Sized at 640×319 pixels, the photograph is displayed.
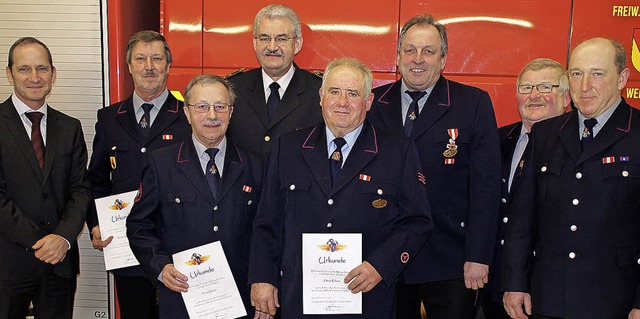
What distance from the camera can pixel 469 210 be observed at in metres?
3.01

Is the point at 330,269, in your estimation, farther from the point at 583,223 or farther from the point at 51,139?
the point at 51,139

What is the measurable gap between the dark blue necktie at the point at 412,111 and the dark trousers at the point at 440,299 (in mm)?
763

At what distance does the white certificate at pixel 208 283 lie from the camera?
2764 mm

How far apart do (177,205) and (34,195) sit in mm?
1006

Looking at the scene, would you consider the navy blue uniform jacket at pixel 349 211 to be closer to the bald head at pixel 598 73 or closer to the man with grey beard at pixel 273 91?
the man with grey beard at pixel 273 91

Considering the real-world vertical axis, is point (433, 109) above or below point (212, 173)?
above

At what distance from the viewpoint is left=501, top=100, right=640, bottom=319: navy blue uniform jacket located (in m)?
2.51

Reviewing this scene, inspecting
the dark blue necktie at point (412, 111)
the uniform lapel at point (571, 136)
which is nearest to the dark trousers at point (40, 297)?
the dark blue necktie at point (412, 111)

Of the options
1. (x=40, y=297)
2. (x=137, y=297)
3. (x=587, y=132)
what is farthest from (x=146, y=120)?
(x=587, y=132)

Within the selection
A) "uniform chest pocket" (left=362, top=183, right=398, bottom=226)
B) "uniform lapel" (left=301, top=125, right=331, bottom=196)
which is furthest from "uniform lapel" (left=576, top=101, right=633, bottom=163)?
"uniform lapel" (left=301, top=125, right=331, bottom=196)

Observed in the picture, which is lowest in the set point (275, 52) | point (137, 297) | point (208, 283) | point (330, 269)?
point (137, 297)

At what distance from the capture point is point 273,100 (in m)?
3.43

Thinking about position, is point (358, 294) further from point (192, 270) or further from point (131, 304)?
point (131, 304)

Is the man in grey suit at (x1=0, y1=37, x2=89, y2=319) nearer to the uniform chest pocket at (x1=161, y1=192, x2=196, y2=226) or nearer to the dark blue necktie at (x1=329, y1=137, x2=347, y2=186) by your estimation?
the uniform chest pocket at (x1=161, y1=192, x2=196, y2=226)
